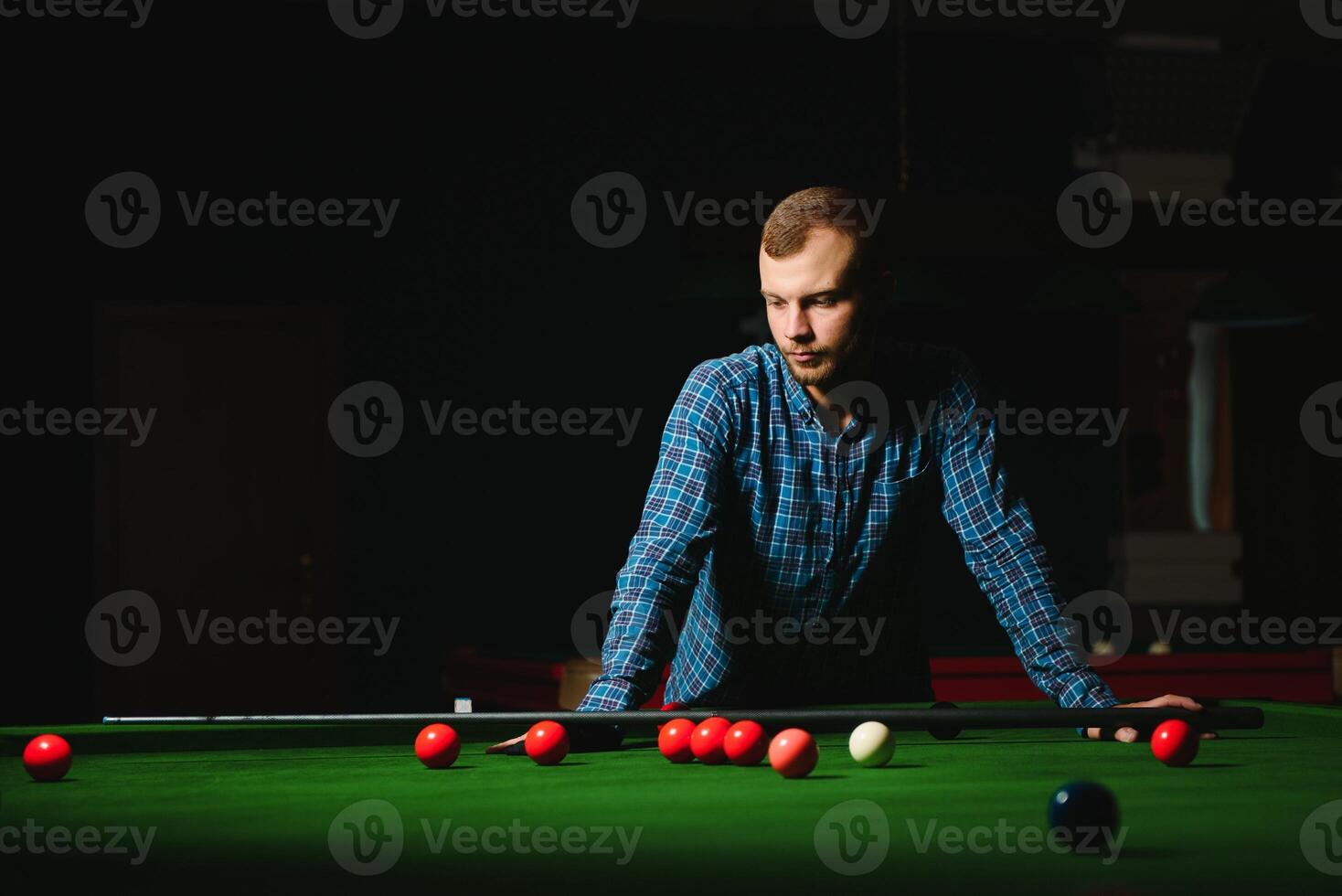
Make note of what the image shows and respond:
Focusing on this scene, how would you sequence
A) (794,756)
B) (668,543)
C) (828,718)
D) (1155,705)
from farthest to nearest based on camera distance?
1. (668,543)
2. (1155,705)
3. (828,718)
4. (794,756)

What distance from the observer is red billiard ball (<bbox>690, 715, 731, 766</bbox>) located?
2078 millimetres

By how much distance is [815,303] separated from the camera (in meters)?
2.56

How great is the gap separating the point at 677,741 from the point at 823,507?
700 millimetres

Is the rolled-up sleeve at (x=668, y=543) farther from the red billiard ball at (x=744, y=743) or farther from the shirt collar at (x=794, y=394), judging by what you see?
the red billiard ball at (x=744, y=743)

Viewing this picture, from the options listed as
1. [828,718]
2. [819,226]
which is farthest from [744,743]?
[819,226]

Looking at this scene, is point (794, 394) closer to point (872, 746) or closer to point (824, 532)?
point (824, 532)

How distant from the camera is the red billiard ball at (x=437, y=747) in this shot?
2.06 m

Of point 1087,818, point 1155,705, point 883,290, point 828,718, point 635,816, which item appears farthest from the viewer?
point 883,290

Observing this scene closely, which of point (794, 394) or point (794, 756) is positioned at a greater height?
point (794, 394)

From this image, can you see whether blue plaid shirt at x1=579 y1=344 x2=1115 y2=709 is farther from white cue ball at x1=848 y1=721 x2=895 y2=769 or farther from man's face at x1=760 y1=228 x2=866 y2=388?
white cue ball at x1=848 y1=721 x2=895 y2=769

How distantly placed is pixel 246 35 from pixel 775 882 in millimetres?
6245

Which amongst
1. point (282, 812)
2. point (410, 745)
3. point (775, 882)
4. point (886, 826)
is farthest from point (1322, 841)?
point (410, 745)

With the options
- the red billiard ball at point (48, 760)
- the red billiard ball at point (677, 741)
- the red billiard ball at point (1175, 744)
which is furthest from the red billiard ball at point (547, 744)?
the red billiard ball at point (1175, 744)

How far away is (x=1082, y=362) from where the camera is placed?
25.8 ft
